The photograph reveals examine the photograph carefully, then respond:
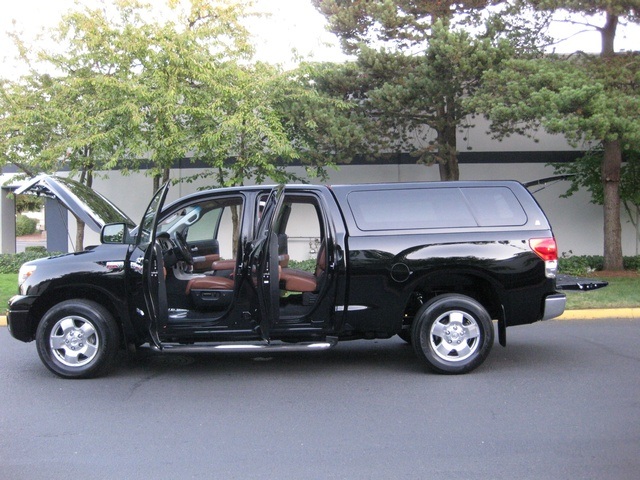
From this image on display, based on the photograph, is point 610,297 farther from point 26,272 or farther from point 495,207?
point 26,272

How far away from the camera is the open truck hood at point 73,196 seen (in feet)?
23.1

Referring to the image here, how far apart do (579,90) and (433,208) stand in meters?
6.43

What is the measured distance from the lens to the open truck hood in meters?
7.03

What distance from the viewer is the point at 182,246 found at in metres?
7.47

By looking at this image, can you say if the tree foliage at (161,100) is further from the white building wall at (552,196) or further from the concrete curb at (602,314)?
the concrete curb at (602,314)

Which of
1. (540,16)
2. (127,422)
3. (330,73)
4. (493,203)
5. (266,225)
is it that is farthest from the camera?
(330,73)

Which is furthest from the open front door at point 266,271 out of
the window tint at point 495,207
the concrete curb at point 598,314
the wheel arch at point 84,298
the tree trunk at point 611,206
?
the tree trunk at point 611,206

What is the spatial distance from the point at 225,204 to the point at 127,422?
2490 mm

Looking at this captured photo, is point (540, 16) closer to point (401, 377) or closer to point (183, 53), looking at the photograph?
point (183, 53)

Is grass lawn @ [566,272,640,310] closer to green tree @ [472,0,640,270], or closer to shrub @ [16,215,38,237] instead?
green tree @ [472,0,640,270]

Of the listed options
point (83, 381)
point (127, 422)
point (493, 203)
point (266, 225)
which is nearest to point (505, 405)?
point (493, 203)

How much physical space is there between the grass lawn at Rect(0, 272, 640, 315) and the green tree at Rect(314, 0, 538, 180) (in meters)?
4.36

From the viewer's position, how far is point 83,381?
267 inches

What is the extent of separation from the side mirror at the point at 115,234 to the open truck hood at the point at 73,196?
135 millimetres
